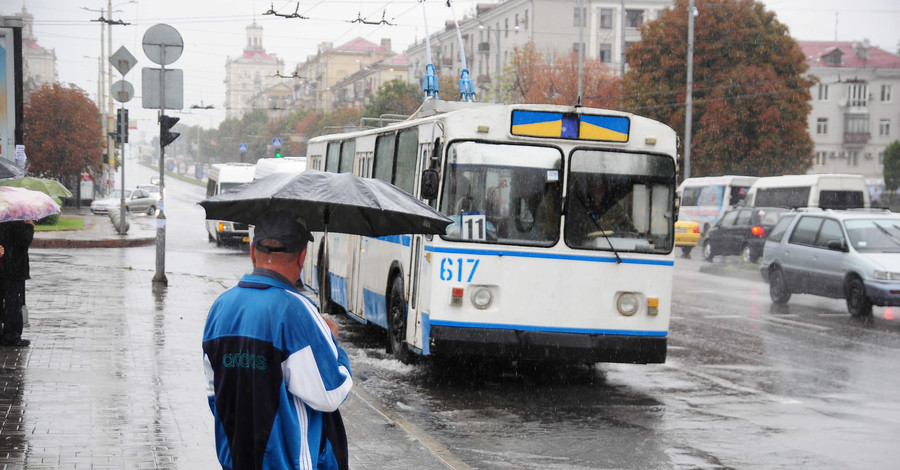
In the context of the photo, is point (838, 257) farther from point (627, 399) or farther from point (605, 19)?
point (605, 19)

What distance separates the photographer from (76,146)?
49188mm

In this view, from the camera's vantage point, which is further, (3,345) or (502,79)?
(502,79)

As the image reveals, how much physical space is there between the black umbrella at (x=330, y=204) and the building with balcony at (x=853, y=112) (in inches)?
3588

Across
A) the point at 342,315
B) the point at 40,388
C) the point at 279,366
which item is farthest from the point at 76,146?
the point at 279,366

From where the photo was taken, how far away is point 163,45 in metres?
17.2

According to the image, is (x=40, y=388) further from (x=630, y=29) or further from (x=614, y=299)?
(x=630, y=29)

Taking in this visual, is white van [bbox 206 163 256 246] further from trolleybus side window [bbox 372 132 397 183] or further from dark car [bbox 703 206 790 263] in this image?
trolleybus side window [bbox 372 132 397 183]

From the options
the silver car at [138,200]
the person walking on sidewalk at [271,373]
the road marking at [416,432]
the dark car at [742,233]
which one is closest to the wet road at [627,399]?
the road marking at [416,432]

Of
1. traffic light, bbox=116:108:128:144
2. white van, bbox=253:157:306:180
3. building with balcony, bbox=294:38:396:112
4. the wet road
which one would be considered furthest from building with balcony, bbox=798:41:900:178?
the wet road

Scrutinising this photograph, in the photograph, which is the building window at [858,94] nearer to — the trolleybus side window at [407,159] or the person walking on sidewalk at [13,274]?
the trolleybus side window at [407,159]

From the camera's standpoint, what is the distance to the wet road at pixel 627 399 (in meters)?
7.67

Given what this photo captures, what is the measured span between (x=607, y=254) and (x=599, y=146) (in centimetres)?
105

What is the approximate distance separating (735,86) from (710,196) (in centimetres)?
861

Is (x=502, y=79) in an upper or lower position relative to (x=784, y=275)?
upper
